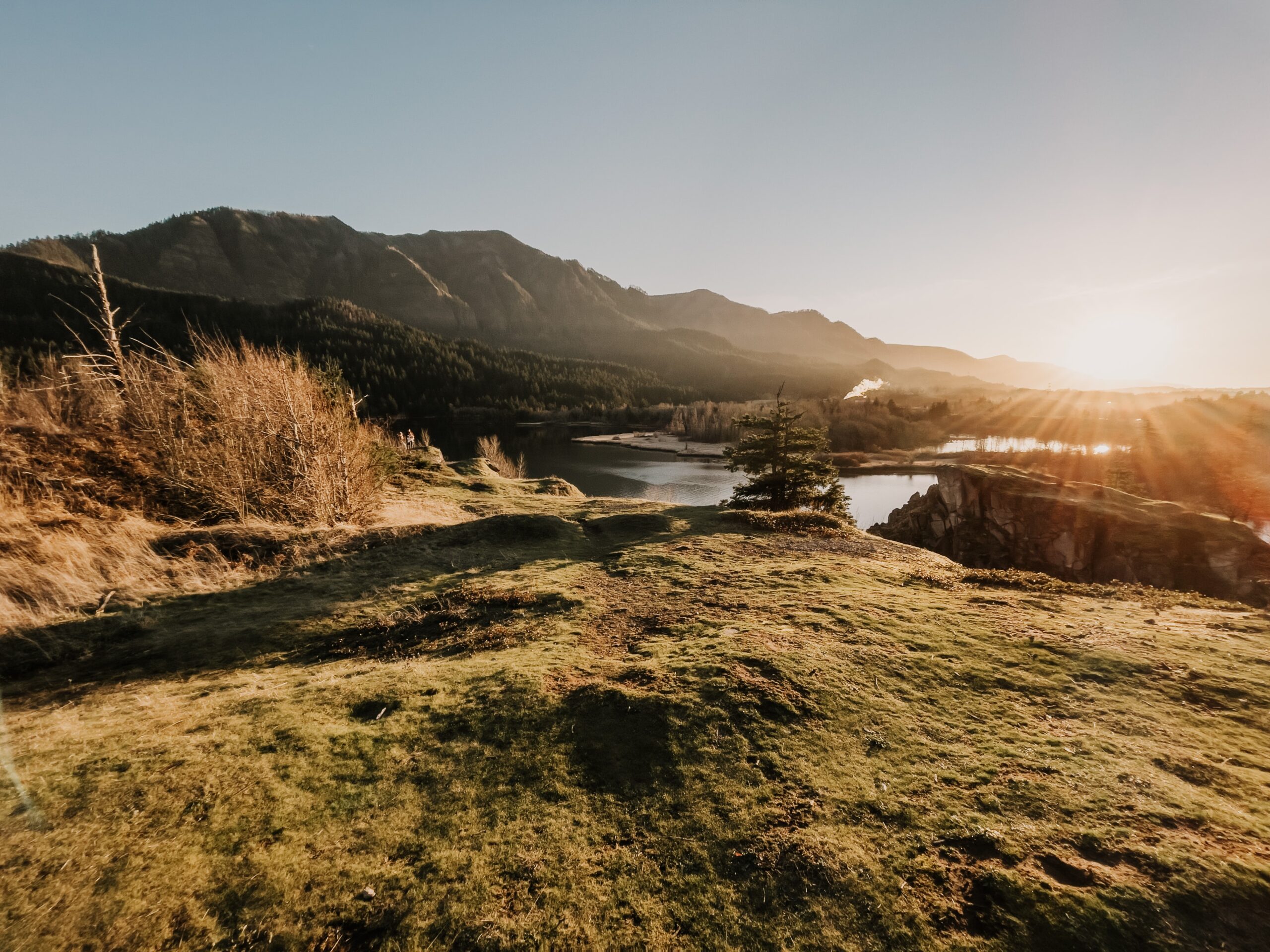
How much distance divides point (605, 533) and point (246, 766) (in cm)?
1138

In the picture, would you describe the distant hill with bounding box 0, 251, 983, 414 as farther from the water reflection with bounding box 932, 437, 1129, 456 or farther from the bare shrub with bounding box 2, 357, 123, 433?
the bare shrub with bounding box 2, 357, 123, 433

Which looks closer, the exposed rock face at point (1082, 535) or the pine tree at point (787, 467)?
the exposed rock face at point (1082, 535)

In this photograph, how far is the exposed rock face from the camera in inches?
669

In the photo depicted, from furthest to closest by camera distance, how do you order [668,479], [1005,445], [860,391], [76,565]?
[860,391]
[1005,445]
[668,479]
[76,565]

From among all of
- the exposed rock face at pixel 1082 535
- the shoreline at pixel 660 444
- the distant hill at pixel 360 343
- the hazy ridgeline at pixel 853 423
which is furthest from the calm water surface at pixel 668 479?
the distant hill at pixel 360 343

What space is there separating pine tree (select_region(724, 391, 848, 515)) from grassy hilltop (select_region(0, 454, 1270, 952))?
1146 cm

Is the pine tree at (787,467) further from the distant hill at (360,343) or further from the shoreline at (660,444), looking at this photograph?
the distant hill at (360,343)

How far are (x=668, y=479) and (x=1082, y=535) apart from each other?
1893 inches

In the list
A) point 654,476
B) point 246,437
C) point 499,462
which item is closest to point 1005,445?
point 654,476

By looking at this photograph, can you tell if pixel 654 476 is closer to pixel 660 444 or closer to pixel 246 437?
pixel 660 444

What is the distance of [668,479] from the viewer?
219 ft

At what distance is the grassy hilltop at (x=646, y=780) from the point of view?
2.85 meters

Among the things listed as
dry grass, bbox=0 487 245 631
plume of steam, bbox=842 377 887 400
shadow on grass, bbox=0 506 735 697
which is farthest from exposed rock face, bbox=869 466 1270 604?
plume of steam, bbox=842 377 887 400

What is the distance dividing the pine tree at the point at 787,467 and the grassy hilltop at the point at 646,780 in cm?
1146
